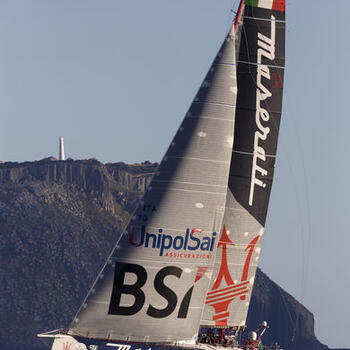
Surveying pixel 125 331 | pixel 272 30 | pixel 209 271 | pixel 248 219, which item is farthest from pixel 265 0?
pixel 125 331

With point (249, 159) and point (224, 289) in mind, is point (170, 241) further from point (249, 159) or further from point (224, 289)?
point (249, 159)

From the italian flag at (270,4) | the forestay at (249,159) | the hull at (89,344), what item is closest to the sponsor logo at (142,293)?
the hull at (89,344)

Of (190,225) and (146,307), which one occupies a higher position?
(190,225)

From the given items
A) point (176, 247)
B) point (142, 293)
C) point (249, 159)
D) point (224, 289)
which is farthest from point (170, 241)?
point (249, 159)

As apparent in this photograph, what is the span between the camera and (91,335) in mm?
38906

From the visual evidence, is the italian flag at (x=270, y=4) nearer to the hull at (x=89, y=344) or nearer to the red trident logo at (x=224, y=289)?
the red trident logo at (x=224, y=289)

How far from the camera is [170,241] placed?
39719mm

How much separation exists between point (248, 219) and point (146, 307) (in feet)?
21.3

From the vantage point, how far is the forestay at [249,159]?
43656 mm

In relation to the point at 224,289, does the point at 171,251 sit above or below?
above

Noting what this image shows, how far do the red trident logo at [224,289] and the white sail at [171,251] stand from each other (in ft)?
11.5

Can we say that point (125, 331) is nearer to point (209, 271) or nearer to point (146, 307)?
point (146, 307)

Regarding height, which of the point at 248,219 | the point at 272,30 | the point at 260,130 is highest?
the point at 272,30

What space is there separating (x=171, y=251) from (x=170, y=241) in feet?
1.12
